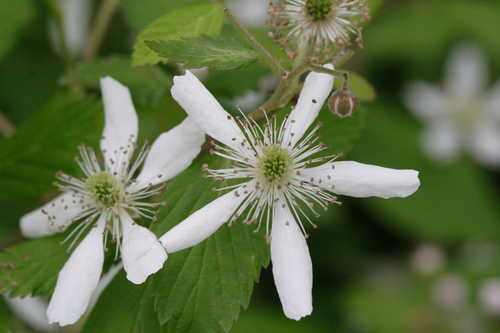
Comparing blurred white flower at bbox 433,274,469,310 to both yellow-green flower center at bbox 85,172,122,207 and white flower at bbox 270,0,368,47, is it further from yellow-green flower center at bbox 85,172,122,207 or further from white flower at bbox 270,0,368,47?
yellow-green flower center at bbox 85,172,122,207

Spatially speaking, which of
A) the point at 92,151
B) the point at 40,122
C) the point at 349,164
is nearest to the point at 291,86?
Result: the point at 349,164

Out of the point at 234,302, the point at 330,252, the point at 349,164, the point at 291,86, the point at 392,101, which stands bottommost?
the point at 330,252

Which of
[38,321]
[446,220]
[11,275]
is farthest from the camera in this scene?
[446,220]

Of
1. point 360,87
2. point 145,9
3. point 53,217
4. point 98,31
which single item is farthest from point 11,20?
point 360,87

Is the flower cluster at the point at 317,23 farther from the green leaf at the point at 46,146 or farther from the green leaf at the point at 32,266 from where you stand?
the green leaf at the point at 32,266

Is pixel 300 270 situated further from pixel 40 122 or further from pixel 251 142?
pixel 40 122

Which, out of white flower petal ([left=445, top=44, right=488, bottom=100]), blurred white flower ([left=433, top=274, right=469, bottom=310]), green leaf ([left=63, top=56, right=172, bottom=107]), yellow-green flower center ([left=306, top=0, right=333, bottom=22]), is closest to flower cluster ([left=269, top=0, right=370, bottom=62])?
yellow-green flower center ([left=306, top=0, right=333, bottom=22])
